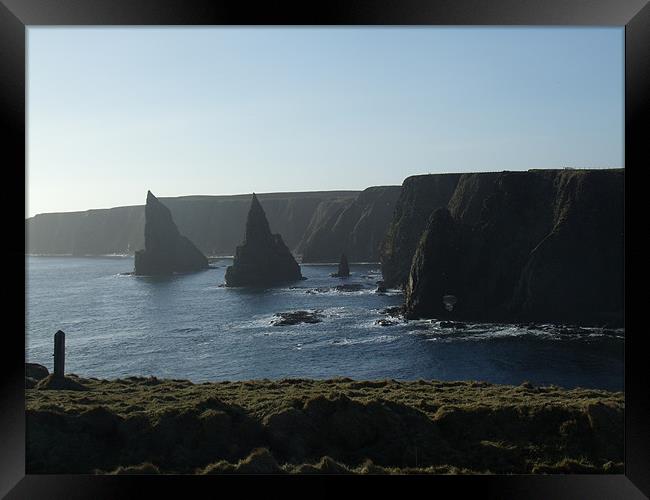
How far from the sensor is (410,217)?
8300cm

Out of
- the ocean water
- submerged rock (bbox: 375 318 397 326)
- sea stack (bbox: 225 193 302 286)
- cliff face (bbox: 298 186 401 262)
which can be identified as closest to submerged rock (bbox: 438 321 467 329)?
the ocean water

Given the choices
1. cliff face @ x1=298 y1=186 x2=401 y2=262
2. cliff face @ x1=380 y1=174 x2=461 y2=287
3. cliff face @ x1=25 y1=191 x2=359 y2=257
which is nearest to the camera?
cliff face @ x1=380 y1=174 x2=461 y2=287

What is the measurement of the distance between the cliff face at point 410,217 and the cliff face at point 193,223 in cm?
4694

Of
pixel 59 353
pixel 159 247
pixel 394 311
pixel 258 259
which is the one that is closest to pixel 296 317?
pixel 394 311

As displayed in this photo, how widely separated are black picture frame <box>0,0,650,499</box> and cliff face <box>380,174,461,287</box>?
73.0 metres

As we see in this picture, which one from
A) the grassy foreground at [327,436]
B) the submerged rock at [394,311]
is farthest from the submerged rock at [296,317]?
the grassy foreground at [327,436]

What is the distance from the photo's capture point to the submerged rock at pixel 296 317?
2191 inches

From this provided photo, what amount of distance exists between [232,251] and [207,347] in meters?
97.1

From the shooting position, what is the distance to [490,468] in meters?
8.84

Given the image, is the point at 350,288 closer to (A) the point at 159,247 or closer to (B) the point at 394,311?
(B) the point at 394,311

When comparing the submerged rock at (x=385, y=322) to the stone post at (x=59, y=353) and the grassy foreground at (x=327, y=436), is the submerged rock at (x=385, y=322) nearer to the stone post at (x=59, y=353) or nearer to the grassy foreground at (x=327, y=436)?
the stone post at (x=59, y=353)

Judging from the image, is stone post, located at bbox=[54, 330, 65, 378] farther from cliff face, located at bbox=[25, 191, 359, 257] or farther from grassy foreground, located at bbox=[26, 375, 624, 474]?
cliff face, located at bbox=[25, 191, 359, 257]

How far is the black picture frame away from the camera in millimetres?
4938

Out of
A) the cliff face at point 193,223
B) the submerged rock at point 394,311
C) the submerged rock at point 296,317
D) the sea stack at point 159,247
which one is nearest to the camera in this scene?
the submerged rock at point 296,317
